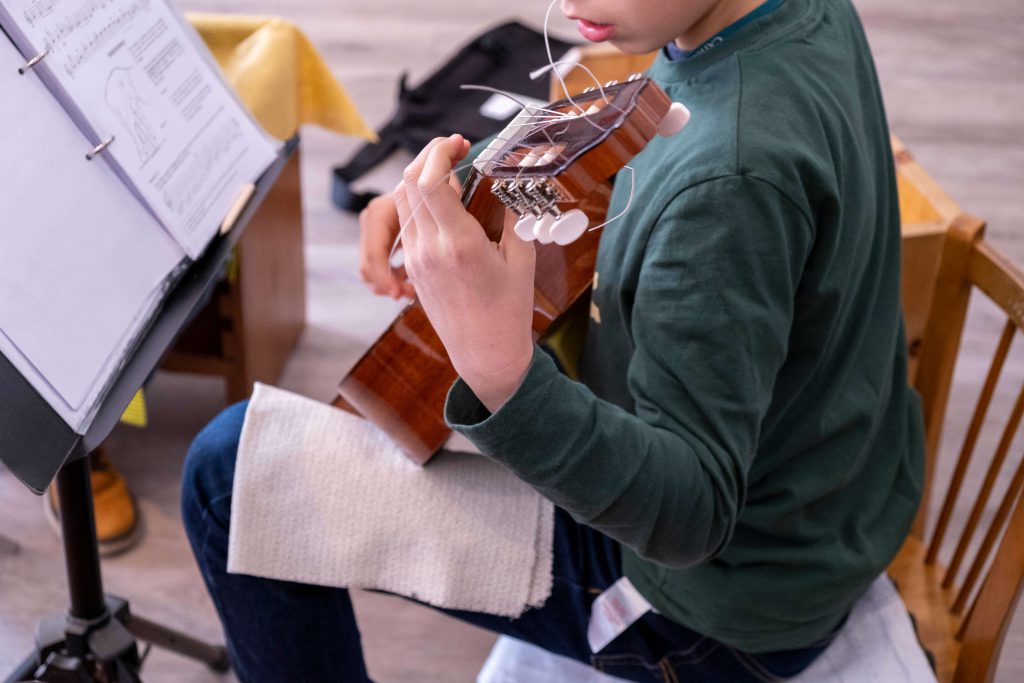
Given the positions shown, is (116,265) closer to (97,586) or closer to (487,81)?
(97,586)

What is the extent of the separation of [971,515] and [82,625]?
892 mm

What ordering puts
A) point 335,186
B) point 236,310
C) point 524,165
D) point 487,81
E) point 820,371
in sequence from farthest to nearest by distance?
point 487,81
point 335,186
point 236,310
point 820,371
point 524,165

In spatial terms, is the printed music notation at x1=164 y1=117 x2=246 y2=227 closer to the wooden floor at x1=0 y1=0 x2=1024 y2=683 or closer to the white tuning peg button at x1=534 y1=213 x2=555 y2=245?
the white tuning peg button at x1=534 y1=213 x2=555 y2=245

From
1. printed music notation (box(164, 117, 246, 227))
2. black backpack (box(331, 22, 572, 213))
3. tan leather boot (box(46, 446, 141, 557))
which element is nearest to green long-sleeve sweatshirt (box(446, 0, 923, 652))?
printed music notation (box(164, 117, 246, 227))

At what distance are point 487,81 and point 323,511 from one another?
1860mm

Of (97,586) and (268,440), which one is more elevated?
(268,440)

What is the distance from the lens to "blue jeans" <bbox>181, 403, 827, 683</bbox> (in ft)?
3.09

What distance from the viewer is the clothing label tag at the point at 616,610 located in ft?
3.03

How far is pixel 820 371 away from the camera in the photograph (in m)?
0.87

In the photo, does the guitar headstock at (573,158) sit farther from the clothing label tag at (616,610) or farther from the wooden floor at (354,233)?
the wooden floor at (354,233)

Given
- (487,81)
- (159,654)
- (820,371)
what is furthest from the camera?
(487,81)

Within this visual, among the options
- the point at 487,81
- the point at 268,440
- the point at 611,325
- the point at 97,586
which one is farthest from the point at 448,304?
the point at 487,81

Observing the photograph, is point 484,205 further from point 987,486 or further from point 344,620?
point 987,486

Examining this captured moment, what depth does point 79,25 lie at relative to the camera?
945mm
